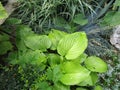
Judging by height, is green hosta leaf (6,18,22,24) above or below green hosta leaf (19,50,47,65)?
above

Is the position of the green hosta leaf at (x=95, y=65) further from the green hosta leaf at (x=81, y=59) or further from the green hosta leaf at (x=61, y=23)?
the green hosta leaf at (x=61, y=23)

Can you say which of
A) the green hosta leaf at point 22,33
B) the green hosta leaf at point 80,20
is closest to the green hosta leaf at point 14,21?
the green hosta leaf at point 22,33

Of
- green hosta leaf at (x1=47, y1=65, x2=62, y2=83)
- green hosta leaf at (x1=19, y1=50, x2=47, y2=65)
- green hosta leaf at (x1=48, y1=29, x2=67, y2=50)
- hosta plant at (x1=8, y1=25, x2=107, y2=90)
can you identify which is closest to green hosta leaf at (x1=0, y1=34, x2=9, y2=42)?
hosta plant at (x1=8, y1=25, x2=107, y2=90)

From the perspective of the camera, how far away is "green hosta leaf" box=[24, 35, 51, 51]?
10.5 feet

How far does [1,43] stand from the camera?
10.7ft

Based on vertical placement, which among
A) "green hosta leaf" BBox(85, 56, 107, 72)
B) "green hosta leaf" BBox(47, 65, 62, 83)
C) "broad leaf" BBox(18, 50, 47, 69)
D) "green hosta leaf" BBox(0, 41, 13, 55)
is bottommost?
"green hosta leaf" BBox(85, 56, 107, 72)

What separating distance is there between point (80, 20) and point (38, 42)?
2.73 feet

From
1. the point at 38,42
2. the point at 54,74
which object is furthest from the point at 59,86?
the point at 38,42

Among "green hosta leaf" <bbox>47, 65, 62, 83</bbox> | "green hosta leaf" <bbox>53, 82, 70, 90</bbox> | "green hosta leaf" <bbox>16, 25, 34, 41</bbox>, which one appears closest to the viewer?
"green hosta leaf" <bbox>47, 65, 62, 83</bbox>

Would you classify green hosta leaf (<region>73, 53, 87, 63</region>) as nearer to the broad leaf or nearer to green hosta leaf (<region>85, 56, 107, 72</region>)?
green hosta leaf (<region>85, 56, 107, 72</region>)

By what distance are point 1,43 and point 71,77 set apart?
95 cm

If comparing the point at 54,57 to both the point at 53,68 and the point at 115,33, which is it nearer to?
the point at 53,68

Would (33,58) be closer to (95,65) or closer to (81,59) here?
(81,59)

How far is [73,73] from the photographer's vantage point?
292 cm
